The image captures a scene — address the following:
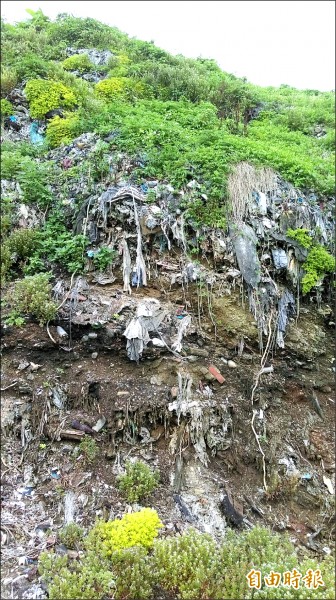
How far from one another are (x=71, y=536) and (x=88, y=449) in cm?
101

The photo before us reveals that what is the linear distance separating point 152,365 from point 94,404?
0.98 m

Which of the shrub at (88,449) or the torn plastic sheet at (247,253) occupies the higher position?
the torn plastic sheet at (247,253)

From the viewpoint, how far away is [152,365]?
5598 millimetres

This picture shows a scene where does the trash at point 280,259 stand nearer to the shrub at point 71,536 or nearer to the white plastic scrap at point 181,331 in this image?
the white plastic scrap at point 181,331

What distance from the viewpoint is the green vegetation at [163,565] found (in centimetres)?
364

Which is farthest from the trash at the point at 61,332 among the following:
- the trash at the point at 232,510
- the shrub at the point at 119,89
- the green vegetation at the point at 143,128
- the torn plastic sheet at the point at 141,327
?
the shrub at the point at 119,89

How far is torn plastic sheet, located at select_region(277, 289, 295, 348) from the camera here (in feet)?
20.2

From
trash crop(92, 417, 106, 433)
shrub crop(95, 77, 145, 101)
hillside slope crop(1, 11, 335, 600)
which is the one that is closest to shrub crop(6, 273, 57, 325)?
hillside slope crop(1, 11, 335, 600)

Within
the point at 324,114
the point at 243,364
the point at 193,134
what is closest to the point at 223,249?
the point at 243,364

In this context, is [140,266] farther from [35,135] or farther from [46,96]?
[46,96]

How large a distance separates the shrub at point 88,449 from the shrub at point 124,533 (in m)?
0.84

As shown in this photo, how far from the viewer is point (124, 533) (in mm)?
4039

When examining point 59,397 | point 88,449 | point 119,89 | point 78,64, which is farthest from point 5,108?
point 88,449

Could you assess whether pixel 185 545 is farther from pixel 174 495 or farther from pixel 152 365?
pixel 152 365
